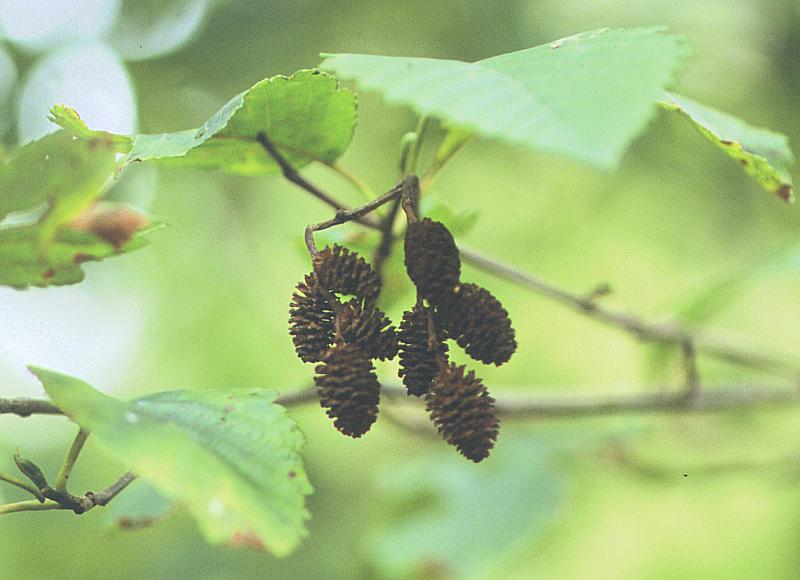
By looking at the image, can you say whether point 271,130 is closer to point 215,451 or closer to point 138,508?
point 215,451

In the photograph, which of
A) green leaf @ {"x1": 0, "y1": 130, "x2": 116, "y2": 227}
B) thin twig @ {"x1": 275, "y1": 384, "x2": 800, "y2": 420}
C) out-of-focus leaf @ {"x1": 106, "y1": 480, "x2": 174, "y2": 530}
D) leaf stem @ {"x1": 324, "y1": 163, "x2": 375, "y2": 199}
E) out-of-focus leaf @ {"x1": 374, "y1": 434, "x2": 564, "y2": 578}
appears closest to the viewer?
green leaf @ {"x1": 0, "y1": 130, "x2": 116, "y2": 227}

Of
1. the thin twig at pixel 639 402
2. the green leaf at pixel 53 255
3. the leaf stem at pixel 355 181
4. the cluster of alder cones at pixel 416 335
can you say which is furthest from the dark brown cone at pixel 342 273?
the thin twig at pixel 639 402

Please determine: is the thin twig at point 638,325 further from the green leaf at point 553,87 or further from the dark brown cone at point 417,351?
the green leaf at point 553,87

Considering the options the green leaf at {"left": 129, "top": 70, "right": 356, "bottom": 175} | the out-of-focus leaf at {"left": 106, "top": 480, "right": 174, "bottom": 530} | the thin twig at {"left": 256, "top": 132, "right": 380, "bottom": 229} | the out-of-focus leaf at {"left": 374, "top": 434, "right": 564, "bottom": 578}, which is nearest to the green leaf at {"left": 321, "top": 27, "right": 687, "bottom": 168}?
the green leaf at {"left": 129, "top": 70, "right": 356, "bottom": 175}

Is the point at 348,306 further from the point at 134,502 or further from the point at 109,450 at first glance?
the point at 134,502

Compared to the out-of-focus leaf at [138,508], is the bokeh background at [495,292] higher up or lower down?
lower down

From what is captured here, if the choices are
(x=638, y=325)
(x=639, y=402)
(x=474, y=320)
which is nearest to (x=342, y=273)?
(x=474, y=320)

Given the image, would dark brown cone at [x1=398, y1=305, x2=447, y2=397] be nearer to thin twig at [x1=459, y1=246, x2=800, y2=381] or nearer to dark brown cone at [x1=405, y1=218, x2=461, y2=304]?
dark brown cone at [x1=405, y1=218, x2=461, y2=304]
